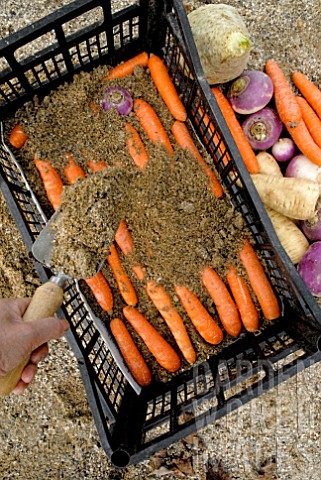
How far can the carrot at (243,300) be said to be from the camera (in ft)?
5.23

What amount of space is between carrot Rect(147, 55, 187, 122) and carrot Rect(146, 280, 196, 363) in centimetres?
65

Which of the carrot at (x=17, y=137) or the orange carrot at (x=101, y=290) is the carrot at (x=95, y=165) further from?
the orange carrot at (x=101, y=290)

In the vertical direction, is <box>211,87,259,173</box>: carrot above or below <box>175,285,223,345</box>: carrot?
above

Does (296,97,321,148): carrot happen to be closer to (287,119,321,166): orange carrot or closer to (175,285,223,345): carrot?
(287,119,321,166): orange carrot

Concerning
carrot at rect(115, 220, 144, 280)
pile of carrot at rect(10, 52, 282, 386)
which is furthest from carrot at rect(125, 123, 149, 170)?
carrot at rect(115, 220, 144, 280)

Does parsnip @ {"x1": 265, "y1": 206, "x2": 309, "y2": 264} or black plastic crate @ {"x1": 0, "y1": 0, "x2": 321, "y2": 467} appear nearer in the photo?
black plastic crate @ {"x1": 0, "y1": 0, "x2": 321, "y2": 467}

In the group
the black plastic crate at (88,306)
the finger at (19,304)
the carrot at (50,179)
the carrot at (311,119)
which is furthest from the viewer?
the carrot at (311,119)

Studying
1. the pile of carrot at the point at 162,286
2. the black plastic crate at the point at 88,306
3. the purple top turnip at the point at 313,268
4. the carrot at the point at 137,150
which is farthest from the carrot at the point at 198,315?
the carrot at the point at 137,150

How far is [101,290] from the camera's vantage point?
157 cm

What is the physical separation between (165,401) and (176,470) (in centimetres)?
36

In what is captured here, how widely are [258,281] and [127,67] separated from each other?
0.95m

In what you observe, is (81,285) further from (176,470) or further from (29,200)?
(176,470)

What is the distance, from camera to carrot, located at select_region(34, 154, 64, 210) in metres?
1.56

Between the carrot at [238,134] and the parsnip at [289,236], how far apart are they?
184 mm
